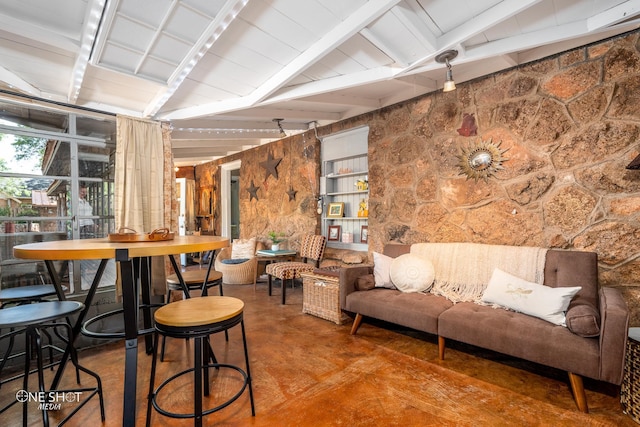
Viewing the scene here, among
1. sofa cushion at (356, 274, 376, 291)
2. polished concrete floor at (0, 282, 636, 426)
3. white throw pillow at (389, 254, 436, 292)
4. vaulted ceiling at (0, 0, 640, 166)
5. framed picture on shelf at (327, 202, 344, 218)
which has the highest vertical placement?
vaulted ceiling at (0, 0, 640, 166)

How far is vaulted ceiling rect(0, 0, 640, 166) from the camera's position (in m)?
1.74

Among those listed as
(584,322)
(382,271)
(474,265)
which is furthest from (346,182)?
(584,322)

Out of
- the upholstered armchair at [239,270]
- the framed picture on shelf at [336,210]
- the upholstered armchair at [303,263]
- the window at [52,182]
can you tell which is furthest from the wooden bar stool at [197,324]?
the upholstered armchair at [239,270]

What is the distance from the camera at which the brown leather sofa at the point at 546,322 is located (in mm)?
1652

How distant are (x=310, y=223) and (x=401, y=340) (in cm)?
237

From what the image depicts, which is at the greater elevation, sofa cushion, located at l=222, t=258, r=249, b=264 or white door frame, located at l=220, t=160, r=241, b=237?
white door frame, located at l=220, t=160, r=241, b=237

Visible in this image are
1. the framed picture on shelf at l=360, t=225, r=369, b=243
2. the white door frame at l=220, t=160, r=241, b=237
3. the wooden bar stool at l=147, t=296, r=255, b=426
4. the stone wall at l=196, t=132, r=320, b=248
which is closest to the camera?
the wooden bar stool at l=147, t=296, r=255, b=426

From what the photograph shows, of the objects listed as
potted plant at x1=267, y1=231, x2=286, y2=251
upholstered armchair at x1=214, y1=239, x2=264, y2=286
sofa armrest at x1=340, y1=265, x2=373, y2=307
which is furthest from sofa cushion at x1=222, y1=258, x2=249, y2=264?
sofa armrest at x1=340, y1=265, x2=373, y2=307

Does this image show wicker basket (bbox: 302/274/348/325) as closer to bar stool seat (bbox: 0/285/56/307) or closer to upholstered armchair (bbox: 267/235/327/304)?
upholstered armchair (bbox: 267/235/327/304)

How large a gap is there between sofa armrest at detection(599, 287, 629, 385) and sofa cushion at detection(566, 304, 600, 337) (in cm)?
7

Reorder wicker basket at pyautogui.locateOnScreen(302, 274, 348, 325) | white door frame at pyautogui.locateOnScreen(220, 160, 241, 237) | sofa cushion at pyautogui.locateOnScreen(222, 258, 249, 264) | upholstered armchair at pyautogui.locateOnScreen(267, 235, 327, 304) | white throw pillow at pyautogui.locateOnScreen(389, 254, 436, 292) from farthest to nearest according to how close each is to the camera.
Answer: white door frame at pyautogui.locateOnScreen(220, 160, 241, 237) → sofa cushion at pyautogui.locateOnScreen(222, 258, 249, 264) → upholstered armchair at pyautogui.locateOnScreen(267, 235, 327, 304) → wicker basket at pyautogui.locateOnScreen(302, 274, 348, 325) → white throw pillow at pyautogui.locateOnScreen(389, 254, 436, 292)

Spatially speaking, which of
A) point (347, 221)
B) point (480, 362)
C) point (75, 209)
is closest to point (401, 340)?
point (480, 362)

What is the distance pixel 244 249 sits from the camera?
16.8 ft

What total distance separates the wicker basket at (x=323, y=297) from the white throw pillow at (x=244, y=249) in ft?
6.35
